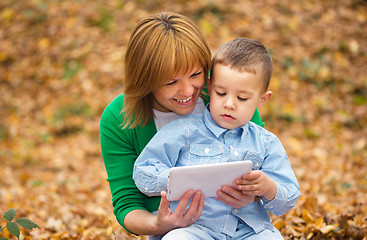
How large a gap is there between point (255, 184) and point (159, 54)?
79cm

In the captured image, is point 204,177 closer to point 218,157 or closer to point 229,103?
point 218,157

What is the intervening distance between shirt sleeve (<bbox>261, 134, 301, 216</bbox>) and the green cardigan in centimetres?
65

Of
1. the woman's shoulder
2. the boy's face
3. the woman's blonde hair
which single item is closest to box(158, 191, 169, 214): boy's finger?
the boy's face

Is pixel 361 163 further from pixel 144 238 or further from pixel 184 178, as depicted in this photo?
pixel 184 178

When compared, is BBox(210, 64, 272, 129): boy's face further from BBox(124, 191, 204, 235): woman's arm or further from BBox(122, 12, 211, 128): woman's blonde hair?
BBox(124, 191, 204, 235): woman's arm

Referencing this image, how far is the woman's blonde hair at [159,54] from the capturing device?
7.24 ft

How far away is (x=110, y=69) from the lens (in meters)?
7.07

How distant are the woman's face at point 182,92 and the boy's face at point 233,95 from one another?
0.31 feet

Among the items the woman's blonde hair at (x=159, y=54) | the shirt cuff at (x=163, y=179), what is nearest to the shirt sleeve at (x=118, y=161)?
the woman's blonde hair at (x=159, y=54)

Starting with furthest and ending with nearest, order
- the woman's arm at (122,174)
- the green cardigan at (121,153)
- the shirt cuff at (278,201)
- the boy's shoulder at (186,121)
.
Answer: the green cardigan at (121,153) < the woman's arm at (122,174) < the boy's shoulder at (186,121) < the shirt cuff at (278,201)

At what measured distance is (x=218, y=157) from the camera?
7.20 feet

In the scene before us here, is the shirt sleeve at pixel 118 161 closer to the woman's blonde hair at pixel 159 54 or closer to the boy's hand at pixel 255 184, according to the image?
the woman's blonde hair at pixel 159 54

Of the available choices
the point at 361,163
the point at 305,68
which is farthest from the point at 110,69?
the point at 361,163

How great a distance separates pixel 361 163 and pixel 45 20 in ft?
19.2
